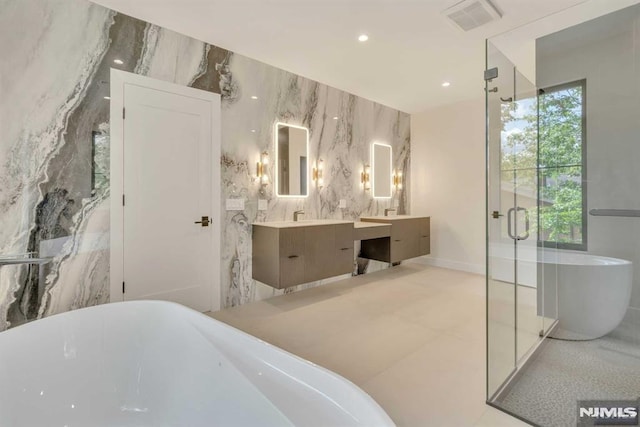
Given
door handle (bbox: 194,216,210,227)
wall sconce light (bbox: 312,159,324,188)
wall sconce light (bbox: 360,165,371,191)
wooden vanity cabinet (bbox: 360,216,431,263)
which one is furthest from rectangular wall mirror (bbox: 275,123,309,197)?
wooden vanity cabinet (bbox: 360,216,431,263)

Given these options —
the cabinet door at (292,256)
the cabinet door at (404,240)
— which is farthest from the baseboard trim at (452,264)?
the cabinet door at (292,256)

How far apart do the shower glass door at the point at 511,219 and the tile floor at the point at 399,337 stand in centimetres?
27

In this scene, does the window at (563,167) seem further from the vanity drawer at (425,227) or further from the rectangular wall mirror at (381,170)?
the rectangular wall mirror at (381,170)

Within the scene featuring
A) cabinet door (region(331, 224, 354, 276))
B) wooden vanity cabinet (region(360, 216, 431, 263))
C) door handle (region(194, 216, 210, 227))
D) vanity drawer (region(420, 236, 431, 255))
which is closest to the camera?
door handle (region(194, 216, 210, 227))

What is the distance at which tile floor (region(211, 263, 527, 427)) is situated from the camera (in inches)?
70.6

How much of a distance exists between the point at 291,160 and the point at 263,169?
0.46 meters

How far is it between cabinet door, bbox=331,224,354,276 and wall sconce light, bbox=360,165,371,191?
1.19 metres

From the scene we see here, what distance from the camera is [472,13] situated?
257 cm

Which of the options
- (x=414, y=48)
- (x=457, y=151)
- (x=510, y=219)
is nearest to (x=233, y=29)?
(x=414, y=48)

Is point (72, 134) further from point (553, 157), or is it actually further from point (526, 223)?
point (553, 157)

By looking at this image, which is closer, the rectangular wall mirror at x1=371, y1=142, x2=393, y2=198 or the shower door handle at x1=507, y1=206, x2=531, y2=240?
the shower door handle at x1=507, y1=206, x2=531, y2=240

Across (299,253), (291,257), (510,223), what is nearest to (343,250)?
(299,253)

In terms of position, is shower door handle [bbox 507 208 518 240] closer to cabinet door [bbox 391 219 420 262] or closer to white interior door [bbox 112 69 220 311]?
cabinet door [bbox 391 219 420 262]

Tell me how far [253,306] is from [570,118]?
3560 mm
